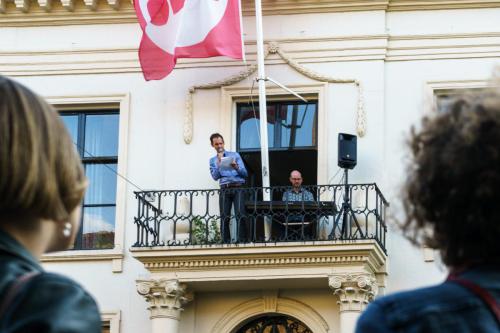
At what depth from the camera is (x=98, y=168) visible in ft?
70.2

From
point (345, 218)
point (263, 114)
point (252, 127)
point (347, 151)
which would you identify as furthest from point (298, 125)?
point (345, 218)

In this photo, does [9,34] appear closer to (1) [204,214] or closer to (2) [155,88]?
(2) [155,88]

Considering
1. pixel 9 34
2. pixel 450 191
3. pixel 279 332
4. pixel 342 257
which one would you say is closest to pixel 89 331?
pixel 450 191

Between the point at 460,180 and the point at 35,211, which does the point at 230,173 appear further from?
the point at 460,180

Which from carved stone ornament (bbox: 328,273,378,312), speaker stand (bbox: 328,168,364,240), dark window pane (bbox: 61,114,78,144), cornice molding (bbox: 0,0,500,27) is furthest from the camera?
dark window pane (bbox: 61,114,78,144)

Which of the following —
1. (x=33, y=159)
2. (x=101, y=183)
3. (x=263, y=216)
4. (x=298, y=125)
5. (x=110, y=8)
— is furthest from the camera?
(x=110, y=8)

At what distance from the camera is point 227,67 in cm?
2133

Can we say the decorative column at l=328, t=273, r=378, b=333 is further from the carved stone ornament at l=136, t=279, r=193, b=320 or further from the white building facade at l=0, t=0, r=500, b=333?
the carved stone ornament at l=136, t=279, r=193, b=320

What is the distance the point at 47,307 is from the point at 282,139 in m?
17.7

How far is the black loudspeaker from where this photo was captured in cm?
1953

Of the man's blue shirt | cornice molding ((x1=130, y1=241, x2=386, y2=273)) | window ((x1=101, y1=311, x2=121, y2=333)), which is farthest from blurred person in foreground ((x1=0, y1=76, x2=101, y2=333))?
window ((x1=101, y1=311, x2=121, y2=333))

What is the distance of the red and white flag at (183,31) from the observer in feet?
66.0

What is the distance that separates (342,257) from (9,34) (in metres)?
7.05

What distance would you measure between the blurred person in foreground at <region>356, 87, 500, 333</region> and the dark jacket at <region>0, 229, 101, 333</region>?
0.64 meters
